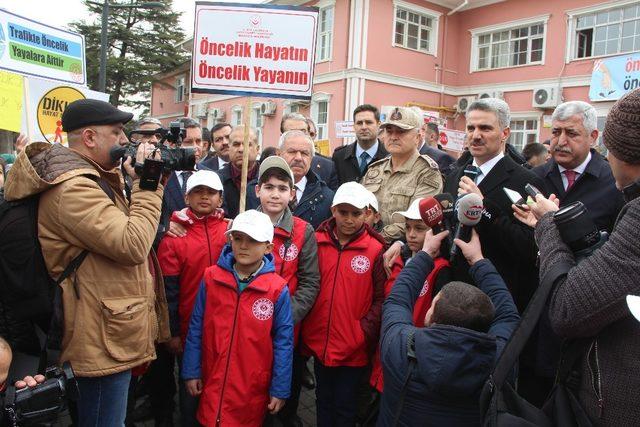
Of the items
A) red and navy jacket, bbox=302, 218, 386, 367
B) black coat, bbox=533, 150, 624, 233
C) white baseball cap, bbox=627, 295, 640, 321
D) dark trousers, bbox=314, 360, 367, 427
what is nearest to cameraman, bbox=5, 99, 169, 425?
red and navy jacket, bbox=302, 218, 386, 367

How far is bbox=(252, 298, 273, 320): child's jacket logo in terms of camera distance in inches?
109

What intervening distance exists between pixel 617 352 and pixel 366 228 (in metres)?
1.93

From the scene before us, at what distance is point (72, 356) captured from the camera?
2188 mm

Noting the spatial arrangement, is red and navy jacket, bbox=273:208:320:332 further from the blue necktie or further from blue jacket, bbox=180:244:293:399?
the blue necktie

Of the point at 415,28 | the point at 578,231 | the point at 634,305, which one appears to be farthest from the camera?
the point at 415,28

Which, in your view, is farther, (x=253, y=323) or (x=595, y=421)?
(x=253, y=323)

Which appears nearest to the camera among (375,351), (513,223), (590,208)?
(513,223)

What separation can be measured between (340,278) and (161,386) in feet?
4.87

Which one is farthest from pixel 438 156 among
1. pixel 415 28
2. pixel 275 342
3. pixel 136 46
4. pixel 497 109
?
pixel 136 46

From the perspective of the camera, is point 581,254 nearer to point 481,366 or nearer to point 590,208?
point 481,366

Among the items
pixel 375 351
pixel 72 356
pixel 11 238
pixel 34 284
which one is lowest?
pixel 375 351

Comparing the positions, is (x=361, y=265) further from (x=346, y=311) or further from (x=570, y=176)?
(x=570, y=176)

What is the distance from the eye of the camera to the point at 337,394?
10.4 feet

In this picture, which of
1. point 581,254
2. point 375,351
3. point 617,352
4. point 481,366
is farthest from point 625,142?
point 375,351
